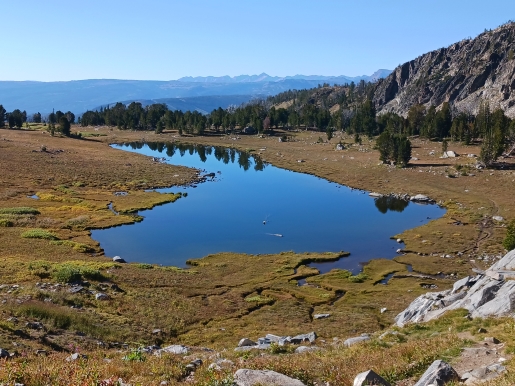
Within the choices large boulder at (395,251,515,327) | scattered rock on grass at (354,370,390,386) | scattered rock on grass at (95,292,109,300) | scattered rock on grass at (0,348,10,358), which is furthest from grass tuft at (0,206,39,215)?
scattered rock on grass at (354,370,390,386)

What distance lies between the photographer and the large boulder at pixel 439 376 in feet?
42.5

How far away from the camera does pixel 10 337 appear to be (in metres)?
20.4

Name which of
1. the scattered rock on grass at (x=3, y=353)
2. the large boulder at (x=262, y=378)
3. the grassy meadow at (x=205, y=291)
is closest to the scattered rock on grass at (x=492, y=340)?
the grassy meadow at (x=205, y=291)

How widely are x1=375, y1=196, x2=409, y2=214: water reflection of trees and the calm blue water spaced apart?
18cm

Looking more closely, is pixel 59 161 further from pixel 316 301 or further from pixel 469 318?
pixel 469 318

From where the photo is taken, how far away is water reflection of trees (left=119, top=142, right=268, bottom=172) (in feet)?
462

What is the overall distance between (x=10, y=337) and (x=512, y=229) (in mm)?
49133

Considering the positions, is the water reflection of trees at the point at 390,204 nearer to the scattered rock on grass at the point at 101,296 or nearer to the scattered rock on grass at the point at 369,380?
the scattered rock on grass at the point at 101,296

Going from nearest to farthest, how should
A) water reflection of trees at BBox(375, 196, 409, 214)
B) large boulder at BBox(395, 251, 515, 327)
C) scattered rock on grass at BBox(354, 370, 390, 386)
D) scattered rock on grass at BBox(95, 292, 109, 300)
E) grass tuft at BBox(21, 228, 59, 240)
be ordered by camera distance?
scattered rock on grass at BBox(354, 370, 390, 386), large boulder at BBox(395, 251, 515, 327), scattered rock on grass at BBox(95, 292, 109, 300), grass tuft at BBox(21, 228, 59, 240), water reflection of trees at BBox(375, 196, 409, 214)

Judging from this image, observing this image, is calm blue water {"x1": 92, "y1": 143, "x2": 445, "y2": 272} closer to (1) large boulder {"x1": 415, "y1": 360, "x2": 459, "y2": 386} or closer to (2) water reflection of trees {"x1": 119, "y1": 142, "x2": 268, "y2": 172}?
(2) water reflection of trees {"x1": 119, "y1": 142, "x2": 268, "y2": 172}

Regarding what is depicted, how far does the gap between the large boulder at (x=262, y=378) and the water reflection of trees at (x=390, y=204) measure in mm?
69451

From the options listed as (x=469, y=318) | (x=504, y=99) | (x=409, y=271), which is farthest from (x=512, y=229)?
(x=504, y=99)

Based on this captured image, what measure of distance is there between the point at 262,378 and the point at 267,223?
5873cm

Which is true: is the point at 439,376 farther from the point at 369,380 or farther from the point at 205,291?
the point at 205,291
